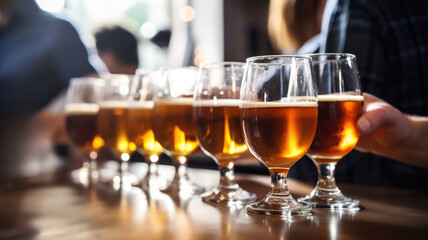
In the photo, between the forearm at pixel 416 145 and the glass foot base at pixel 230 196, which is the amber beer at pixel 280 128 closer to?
the glass foot base at pixel 230 196

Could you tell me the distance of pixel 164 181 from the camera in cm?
140

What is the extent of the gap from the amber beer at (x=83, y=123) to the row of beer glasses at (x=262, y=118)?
0.37 meters

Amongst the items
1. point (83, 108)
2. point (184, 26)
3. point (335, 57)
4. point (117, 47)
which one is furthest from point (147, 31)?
point (335, 57)

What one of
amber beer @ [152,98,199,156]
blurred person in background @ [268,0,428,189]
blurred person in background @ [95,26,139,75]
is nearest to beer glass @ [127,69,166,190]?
amber beer @ [152,98,199,156]

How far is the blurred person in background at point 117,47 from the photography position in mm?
3852

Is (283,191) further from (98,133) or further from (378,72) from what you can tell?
(378,72)

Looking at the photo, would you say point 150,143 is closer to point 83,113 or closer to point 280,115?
point 83,113

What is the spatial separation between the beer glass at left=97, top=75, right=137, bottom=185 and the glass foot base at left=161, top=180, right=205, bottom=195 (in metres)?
0.29

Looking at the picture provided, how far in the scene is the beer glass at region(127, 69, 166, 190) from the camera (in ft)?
4.38

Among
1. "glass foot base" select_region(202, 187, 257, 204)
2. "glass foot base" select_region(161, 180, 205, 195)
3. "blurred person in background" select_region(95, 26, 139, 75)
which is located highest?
"blurred person in background" select_region(95, 26, 139, 75)

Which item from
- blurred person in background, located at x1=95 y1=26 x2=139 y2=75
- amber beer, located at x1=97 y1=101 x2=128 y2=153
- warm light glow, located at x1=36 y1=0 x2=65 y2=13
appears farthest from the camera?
warm light glow, located at x1=36 y1=0 x2=65 y2=13

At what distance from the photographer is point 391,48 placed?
6.11 feet

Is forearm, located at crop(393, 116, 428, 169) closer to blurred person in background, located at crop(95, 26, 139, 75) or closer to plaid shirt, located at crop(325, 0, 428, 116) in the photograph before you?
plaid shirt, located at crop(325, 0, 428, 116)

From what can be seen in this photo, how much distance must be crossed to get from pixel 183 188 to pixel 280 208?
39cm
